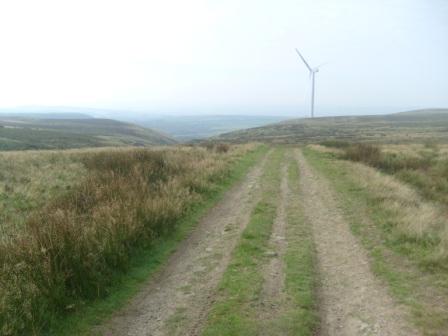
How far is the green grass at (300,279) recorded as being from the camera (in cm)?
534

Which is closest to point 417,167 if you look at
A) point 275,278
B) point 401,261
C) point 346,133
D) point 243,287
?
point 401,261

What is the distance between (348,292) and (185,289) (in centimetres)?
261

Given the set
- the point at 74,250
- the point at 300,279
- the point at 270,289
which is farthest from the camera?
the point at 74,250

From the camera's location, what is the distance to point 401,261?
7598mm

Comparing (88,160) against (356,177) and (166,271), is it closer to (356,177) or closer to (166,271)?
(356,177)

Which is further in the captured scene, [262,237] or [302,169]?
[302,169]

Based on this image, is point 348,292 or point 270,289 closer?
point 348,292

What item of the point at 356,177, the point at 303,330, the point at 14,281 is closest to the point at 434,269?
the point at 303,330

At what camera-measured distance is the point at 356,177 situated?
16.7 meters

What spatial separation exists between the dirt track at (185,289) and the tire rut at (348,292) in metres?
1.79

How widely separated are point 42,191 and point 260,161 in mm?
13698

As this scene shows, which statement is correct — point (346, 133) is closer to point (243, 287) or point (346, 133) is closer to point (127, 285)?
point (243, 287)

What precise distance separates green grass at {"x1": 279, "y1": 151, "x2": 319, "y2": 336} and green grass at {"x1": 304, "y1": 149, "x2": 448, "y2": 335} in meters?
1.19

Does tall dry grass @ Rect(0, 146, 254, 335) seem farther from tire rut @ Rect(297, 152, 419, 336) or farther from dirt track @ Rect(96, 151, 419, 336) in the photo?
tire rut @ Rect(297, 152, 419, 336)
